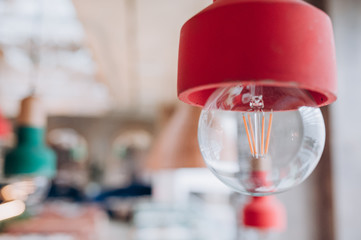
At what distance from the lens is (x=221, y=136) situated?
0.57 m

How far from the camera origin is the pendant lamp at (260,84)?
16.8 inches

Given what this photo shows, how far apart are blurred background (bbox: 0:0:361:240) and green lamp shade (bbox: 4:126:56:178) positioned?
125 millimetres

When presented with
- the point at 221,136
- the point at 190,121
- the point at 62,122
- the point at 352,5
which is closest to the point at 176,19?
the point at 352,5

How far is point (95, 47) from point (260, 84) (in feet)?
11.4

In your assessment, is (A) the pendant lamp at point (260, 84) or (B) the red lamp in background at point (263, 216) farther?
(B) the red lamp in background at point (263, 216)

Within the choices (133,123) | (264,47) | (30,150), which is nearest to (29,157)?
(30,150)

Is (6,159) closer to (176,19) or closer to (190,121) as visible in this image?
(190,121)

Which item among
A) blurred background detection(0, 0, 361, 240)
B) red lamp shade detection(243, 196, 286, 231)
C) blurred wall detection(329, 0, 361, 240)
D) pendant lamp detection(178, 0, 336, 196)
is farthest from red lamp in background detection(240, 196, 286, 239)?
blurred wall detection(329, 0, 361, 240)

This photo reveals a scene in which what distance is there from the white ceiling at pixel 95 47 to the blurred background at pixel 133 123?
0.02 meters

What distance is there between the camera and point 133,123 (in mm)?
11031

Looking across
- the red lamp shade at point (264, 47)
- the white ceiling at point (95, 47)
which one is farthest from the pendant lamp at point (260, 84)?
the white ceiling at point (95, 47)

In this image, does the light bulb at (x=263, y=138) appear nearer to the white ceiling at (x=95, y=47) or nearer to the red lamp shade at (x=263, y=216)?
the red lamp shade at (x=263, y=216)

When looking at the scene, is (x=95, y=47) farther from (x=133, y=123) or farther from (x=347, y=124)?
(x=133, y=123)

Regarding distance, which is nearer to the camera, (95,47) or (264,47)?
(264,47)
